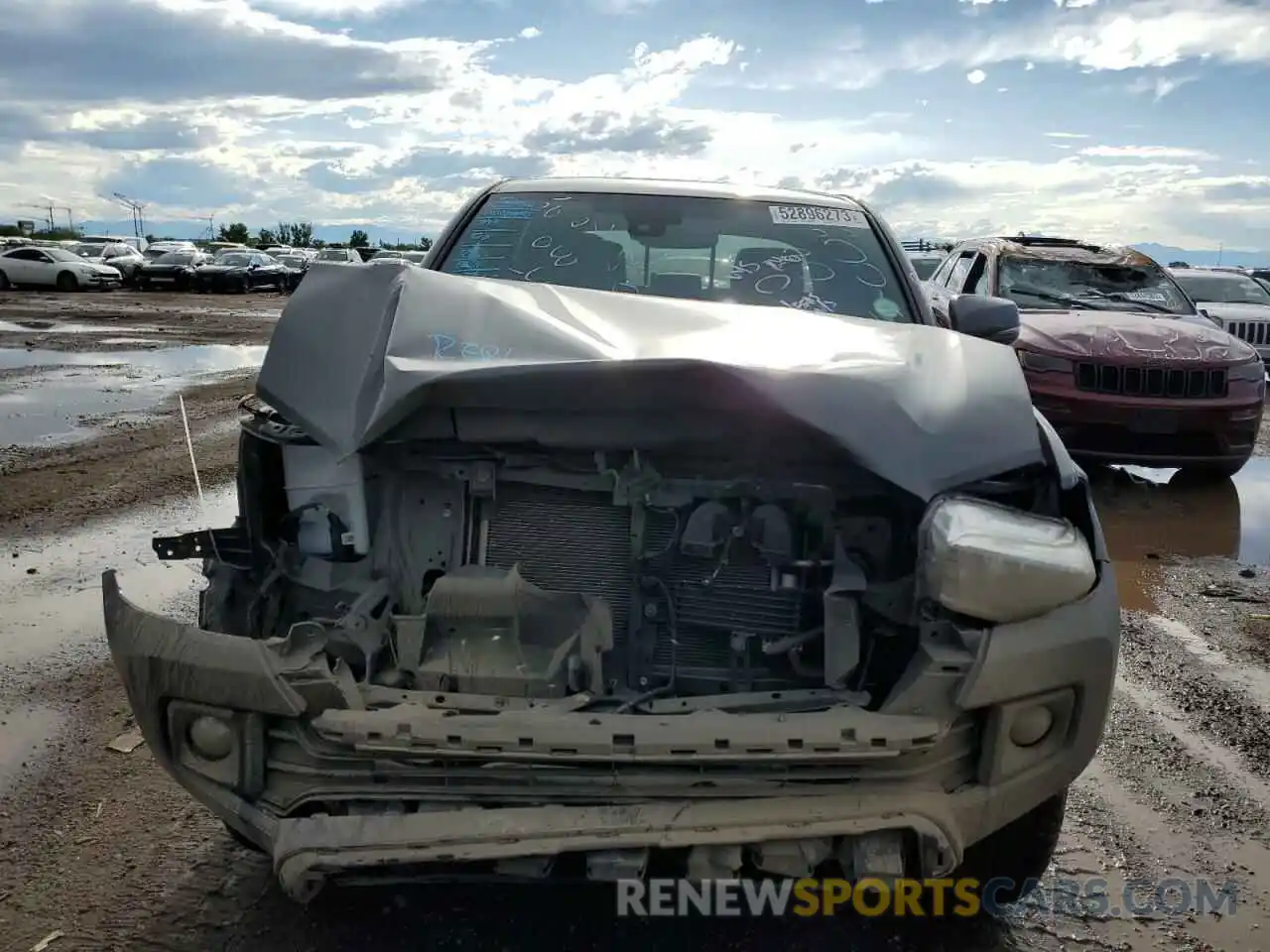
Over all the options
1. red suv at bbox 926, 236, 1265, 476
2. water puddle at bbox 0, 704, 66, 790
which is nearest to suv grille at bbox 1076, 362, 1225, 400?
red suv at bbox 926, 236, 1265, 476

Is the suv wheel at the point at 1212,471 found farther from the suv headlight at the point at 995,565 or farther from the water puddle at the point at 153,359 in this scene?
the water puddle at the point at 153,359

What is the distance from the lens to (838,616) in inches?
94.4

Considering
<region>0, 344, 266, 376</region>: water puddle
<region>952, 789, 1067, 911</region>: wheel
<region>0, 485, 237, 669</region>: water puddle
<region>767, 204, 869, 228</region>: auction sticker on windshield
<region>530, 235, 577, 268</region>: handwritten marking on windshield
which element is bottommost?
<region>0, 344, 266, 376</region>: water puddle

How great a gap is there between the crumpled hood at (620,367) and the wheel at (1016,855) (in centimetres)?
92

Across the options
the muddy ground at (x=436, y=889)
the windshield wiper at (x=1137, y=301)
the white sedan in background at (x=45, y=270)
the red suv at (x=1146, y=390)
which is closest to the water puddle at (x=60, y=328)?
the white sedan in background at (x=45, y=270)

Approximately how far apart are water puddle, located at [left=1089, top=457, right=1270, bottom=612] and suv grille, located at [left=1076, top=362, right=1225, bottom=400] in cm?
75

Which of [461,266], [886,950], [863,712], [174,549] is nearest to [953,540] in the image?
[863,712]

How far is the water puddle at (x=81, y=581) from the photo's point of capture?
14.1ft

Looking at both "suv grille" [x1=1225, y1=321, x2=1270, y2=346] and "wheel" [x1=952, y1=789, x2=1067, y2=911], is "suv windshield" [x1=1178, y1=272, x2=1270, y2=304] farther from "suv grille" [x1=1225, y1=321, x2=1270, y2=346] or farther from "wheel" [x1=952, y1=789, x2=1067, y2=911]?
"wheel" [x1=952, y1=789, x2=1067, y2=911]

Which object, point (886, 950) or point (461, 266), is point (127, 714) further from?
point (886, 950)

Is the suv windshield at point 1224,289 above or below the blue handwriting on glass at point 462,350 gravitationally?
below

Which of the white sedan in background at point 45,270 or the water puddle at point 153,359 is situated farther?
the white sedan in background at point 45,270

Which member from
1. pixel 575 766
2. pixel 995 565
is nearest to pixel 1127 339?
pixel 995 565

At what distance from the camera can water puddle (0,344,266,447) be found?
9188 millimetres
